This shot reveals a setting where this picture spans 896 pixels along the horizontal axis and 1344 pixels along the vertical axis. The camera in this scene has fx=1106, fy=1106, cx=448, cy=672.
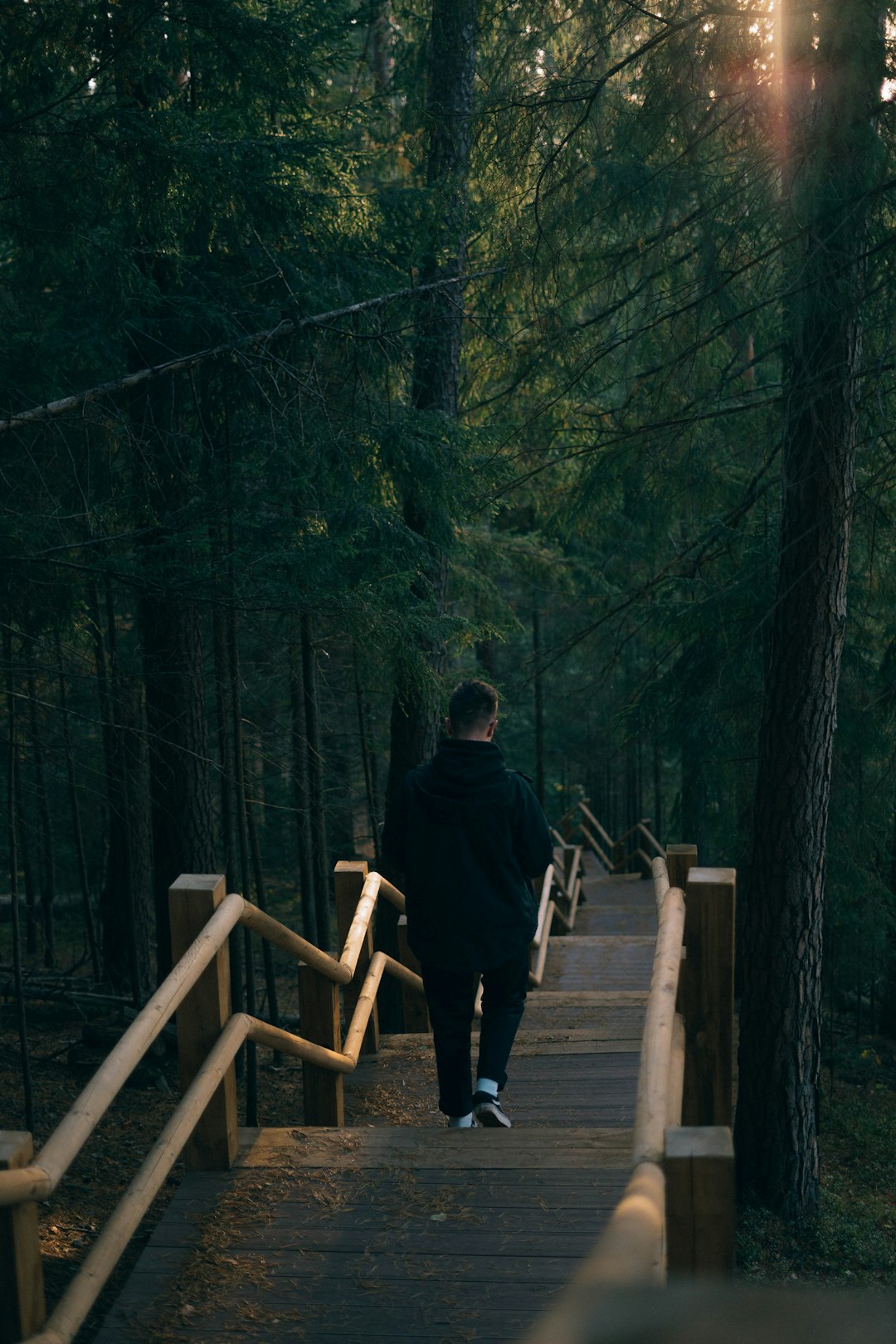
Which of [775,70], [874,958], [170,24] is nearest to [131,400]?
[170,24]

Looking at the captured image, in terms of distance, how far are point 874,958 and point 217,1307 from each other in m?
12.2

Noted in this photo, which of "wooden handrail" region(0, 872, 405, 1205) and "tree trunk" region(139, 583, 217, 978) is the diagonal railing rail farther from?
"tree trunk" region(139, 583, 217, 978)

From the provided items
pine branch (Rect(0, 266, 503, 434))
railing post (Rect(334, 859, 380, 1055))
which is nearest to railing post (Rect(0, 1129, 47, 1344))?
railing post (Rect(334, 859, 380, 1055))

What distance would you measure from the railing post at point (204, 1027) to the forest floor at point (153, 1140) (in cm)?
97

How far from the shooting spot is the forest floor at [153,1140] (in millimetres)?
6113

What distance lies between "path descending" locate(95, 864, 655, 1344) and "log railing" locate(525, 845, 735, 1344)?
634mm

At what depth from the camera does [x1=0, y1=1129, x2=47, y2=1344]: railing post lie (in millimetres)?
2400

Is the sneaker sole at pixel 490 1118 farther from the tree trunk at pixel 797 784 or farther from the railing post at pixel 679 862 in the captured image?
the tree trunk at pixel 797 784

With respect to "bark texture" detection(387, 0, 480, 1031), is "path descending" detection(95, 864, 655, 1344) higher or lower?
lower

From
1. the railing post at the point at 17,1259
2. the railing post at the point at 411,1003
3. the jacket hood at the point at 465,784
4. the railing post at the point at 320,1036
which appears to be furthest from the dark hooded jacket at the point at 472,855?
the railing post at the point at 411,1003

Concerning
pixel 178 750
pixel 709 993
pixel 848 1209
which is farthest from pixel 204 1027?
pixel 848 1209

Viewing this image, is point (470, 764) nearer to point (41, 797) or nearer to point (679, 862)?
point (679, 862)

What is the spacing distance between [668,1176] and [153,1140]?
22.1 ft

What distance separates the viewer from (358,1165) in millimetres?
3850
